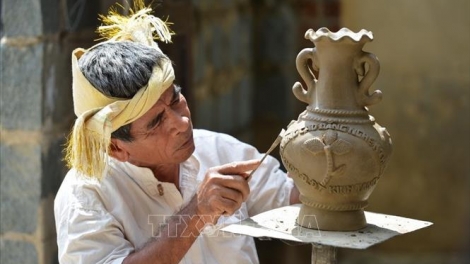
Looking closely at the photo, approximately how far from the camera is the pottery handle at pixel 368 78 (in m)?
2.99

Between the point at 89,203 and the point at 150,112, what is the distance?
0.37m

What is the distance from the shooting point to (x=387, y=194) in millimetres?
6281

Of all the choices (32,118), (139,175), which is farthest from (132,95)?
(32,118)

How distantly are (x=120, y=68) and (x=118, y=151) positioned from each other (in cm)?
33

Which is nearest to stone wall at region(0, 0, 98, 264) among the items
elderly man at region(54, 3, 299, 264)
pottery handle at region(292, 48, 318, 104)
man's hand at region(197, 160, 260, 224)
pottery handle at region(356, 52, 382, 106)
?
elderly man at region(54, 3, 299, 264)

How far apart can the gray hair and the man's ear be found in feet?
0.13

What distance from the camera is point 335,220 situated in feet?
10.2

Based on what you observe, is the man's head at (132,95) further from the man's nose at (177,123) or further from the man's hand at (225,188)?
the man's hand at (225,188)

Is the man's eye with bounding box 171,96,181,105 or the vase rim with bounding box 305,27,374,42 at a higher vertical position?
the vase rim with bounding box 305,27,374,42

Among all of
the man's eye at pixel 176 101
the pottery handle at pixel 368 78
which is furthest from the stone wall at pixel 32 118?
the pottery handle at pixel 368 78

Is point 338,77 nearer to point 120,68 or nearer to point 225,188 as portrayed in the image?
point 225,188

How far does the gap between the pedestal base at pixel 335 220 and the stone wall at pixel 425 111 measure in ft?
10.0

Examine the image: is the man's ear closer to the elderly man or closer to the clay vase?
the elderly man

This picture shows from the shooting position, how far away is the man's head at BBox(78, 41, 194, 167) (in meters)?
3.32
